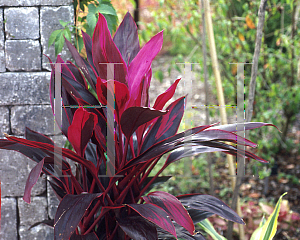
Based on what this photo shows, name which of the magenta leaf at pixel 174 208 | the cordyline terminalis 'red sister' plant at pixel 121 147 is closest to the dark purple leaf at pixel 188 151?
the cordyline terminalis 'red sister' plant at pixel 121 147

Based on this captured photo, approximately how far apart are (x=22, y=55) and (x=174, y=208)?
2.73 feet

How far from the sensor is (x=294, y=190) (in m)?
2.13

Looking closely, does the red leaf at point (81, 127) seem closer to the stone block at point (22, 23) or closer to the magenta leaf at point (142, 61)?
the magenta leaf at point (142, 61)

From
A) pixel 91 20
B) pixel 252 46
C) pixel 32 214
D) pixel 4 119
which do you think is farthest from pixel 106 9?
pixel 252 46

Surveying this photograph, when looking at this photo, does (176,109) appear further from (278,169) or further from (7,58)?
(278,169)

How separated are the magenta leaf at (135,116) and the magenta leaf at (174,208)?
0.21 meters

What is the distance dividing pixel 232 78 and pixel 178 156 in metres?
1.52

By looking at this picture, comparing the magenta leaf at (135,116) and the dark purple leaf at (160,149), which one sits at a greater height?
the magenta leaf at (135,116)

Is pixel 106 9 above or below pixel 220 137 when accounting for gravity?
above

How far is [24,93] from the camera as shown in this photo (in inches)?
44.4

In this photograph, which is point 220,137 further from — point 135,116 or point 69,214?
point 69,214

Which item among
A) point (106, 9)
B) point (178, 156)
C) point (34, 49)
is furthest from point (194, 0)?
point (178, 156)

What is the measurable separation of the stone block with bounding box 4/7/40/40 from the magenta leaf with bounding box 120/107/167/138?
643 millimetres

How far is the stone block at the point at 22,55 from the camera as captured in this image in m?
1.12
